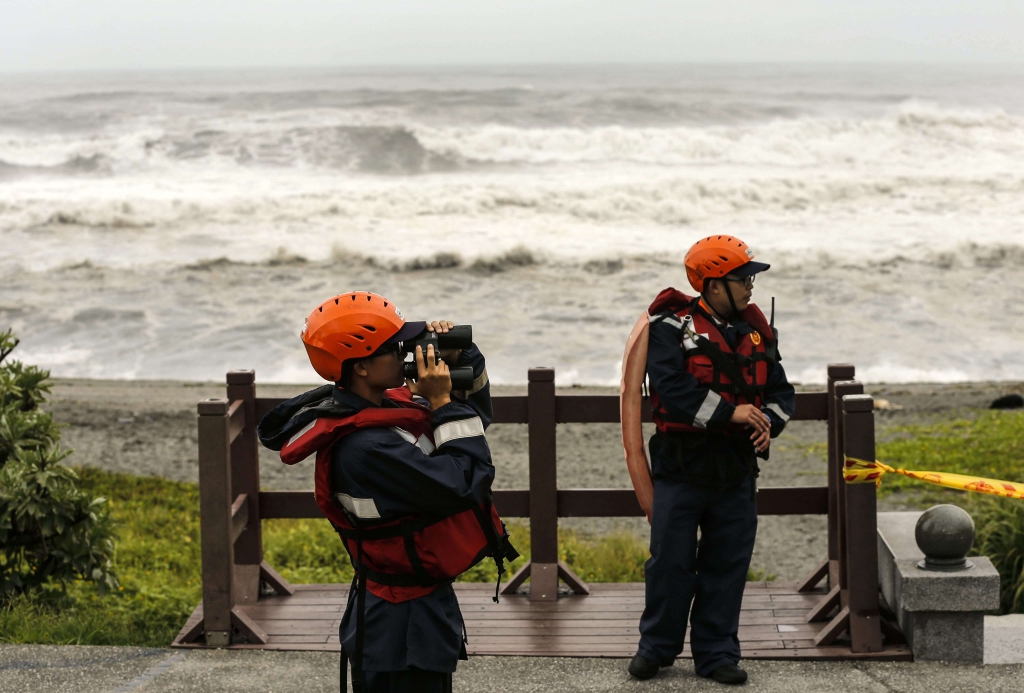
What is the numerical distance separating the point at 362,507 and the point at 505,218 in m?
35.6

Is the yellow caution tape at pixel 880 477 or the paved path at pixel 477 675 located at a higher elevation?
the yellow caution tape at pixel 880 477

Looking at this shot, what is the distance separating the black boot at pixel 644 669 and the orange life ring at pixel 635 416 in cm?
64

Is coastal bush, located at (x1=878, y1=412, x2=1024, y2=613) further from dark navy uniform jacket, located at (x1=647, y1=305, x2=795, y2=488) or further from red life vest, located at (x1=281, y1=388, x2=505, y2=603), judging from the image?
red life vest, located at (x1=281, y1=388, x2=505, y2=603)

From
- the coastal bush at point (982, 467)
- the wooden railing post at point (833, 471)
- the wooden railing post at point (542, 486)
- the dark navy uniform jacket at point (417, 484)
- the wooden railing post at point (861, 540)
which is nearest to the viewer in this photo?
the dark navy uniform jacket at point (417, 484)

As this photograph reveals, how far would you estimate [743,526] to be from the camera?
5039 mm

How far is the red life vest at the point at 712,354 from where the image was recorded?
16.1 feet

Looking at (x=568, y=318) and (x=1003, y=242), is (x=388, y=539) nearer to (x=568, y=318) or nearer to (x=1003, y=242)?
(x=568, y=318)

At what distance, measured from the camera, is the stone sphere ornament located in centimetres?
523

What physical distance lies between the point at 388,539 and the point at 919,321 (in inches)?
900

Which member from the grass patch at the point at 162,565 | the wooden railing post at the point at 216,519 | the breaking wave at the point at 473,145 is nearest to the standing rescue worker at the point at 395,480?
the wooden railing post at the point at 216,519

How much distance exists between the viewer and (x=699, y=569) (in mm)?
5164

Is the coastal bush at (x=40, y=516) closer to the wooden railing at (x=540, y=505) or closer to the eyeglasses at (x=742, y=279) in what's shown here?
the wooden railing at (x=540, y=505)

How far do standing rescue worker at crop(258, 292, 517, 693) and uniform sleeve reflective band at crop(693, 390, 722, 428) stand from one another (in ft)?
4.89

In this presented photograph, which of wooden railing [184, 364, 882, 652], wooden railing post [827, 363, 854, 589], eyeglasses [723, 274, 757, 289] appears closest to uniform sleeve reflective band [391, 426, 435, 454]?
eyeglasses [723, 274, 757, 289]
